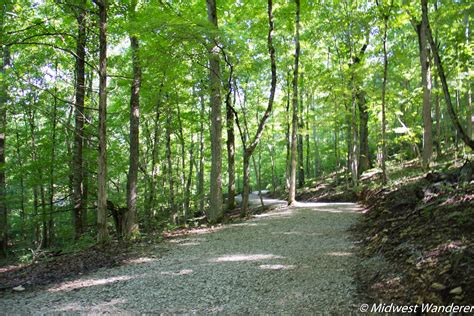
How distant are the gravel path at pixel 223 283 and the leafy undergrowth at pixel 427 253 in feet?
1.37

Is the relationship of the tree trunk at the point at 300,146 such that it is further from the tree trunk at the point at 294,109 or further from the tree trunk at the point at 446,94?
the tree trunk at the point at 446,94

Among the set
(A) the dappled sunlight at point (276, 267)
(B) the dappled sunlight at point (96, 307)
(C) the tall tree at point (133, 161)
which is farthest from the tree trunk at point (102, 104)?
(A) the dappled sunlight at point (276, 267)

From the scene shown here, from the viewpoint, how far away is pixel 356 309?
133 inches

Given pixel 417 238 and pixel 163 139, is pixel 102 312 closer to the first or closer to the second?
pixel 417 238

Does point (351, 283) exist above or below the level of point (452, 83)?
below

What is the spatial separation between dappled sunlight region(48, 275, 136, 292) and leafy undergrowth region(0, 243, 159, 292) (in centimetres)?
40

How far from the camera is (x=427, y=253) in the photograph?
3645mm

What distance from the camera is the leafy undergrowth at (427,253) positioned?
114 inches

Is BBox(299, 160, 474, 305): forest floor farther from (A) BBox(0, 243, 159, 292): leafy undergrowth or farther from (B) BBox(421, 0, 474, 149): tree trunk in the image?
(A) BBox(0, 243, 159, 292): leafy undergrowth

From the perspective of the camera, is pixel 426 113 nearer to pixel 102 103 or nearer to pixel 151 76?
pixel 151 76

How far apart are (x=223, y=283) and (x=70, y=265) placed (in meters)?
3.63

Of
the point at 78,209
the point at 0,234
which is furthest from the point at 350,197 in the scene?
the point at 0,234

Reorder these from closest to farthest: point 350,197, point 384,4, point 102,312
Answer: point 102,312, point 384,4, point 350,197

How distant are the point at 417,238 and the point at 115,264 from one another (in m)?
5.51
